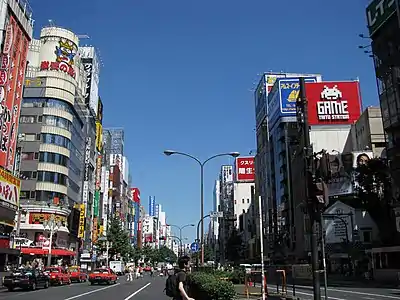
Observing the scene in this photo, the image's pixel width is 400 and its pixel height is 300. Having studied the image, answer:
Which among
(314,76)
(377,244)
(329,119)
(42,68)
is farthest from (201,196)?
(314,76)

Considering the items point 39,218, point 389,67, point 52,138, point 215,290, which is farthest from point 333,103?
point 215,290

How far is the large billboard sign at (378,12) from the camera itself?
45.8 m

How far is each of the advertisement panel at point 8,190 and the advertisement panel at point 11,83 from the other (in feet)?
8.51

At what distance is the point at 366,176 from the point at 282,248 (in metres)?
35.8

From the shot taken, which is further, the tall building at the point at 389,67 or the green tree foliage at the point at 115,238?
the green tree foliage at the point at 115,238

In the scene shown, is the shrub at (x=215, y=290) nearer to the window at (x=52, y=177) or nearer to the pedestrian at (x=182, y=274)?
the pedestrian at (x=182, y=274)

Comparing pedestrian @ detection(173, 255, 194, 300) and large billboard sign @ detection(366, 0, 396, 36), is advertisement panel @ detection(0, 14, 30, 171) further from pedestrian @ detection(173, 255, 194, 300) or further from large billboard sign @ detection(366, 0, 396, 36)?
pedestrian @ detection(173, 255, 194, 300)

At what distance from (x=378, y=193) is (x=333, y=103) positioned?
107ft

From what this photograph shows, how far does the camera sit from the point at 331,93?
7950 cm

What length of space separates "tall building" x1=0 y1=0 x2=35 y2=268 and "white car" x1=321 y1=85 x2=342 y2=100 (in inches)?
1940

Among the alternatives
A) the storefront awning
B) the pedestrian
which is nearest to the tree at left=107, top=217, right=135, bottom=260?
the storefront awning

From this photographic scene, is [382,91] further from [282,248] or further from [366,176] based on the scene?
[282,248]

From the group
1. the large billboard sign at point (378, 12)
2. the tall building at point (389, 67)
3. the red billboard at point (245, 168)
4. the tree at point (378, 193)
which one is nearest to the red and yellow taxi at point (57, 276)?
the tall building at point (389, 67)

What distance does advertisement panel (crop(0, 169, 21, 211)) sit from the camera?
134 ft
